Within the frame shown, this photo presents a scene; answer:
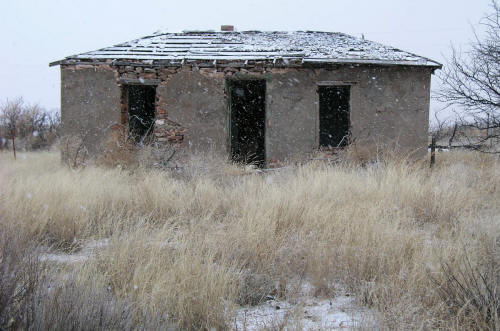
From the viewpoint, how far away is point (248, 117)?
14.2 metres

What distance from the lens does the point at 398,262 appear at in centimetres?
323

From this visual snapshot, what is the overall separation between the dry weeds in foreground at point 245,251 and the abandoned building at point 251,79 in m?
4.01

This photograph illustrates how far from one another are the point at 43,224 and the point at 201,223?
159 centimetres

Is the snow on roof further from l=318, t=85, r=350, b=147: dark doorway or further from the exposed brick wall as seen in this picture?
l=318, t=85, r=350, b=147: dark doorway

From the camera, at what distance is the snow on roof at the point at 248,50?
9.70 meters

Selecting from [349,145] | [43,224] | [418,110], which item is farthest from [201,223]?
[418,110]

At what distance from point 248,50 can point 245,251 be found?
7.67 meters

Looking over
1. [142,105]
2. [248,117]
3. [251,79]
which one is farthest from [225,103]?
[248,117]

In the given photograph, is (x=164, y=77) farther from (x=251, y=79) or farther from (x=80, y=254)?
(x=80, y=254)

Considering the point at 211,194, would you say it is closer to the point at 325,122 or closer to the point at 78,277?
the point at 78,277

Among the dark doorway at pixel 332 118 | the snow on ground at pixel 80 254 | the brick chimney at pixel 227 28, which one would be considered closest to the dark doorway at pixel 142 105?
the brick chimney at pixel 227 28

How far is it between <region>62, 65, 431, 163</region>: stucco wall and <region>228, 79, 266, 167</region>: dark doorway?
3385mm

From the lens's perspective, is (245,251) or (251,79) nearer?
(245,251)

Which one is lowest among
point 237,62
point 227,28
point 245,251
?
point 245,251
